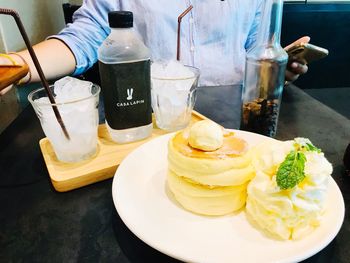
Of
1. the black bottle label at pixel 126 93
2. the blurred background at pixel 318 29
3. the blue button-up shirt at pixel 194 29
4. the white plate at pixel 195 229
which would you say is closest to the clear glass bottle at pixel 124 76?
the black bottle label at pixel 126 93

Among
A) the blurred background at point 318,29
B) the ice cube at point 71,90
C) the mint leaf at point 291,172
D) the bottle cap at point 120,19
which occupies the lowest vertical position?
the blurred background at point 318,29

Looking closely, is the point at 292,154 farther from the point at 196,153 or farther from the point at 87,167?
the point at 87,167

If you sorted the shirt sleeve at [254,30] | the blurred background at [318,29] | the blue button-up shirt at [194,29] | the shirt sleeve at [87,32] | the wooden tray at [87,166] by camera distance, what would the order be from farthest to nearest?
the blurred background at [318,29] < the shirt sleeve at [254,30] < the blue button-up shirt at [194,29] < the shirt sleeve at [87,32] < the wooden tray at [87,166]

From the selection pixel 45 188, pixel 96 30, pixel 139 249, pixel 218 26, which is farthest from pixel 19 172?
pixel 218 26

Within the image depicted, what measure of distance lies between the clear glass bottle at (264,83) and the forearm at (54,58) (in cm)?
68

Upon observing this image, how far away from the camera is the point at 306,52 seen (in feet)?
3.63

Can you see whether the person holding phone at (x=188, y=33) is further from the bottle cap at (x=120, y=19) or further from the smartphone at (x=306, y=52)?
the bottle cap at (x=120, y=19)

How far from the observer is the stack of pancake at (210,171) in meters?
0.54

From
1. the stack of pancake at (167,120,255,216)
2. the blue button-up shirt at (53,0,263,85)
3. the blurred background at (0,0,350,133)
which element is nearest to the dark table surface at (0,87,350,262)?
the stack of pancake at (167,120,255,216)

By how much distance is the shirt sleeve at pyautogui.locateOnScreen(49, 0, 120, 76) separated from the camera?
1188 mm

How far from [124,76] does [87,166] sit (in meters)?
0.24

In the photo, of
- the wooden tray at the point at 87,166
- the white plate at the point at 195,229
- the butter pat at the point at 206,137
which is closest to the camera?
the white plate at the point at 195,229

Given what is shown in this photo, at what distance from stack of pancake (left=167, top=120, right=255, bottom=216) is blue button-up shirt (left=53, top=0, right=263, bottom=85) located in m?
0.83

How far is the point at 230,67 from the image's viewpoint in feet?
5.12
